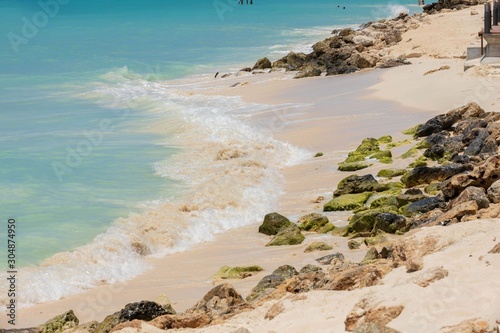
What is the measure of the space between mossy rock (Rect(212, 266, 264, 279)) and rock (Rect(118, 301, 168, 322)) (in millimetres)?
2337

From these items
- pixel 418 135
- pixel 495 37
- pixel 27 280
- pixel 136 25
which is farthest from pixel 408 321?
pixel 136 25

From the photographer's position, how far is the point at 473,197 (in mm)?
10734

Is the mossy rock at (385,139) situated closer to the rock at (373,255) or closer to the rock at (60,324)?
the rock at (373,255)

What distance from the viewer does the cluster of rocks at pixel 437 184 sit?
10938mm

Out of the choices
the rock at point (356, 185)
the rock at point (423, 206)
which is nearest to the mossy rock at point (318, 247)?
the rock at point (423, 206)

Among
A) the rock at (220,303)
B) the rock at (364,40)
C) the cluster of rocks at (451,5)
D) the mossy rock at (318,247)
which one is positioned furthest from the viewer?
the cluster of rocks at (451,5)

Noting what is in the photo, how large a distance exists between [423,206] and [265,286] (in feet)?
12.4

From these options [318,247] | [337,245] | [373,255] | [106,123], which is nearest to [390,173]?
[337,245]

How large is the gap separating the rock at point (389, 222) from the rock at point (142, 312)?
418 cm

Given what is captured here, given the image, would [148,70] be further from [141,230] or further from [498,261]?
[498,261]

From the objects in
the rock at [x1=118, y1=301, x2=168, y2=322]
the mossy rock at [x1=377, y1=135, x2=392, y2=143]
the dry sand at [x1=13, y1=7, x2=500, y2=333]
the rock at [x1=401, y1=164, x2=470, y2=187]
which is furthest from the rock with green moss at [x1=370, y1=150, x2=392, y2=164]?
the rock at [x1=118, y1=301, x2=168, y2=322]

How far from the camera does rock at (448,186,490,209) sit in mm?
10398

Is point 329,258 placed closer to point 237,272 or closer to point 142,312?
point 237,272

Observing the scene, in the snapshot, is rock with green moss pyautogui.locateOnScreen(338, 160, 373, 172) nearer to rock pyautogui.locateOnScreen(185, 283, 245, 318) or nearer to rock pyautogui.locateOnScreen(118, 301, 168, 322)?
rock pyautogui.locateOnScreen(185, 283, 245, 318)
